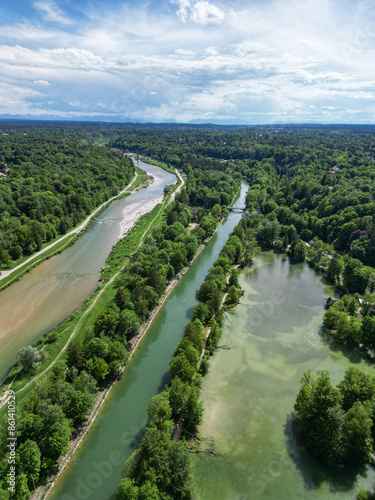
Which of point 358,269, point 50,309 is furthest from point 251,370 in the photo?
point 50,309

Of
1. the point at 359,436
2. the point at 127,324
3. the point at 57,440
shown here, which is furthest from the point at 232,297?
the point at 57,440

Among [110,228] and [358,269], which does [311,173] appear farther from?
[110,228]

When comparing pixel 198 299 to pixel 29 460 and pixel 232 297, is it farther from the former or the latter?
pixel 29 460

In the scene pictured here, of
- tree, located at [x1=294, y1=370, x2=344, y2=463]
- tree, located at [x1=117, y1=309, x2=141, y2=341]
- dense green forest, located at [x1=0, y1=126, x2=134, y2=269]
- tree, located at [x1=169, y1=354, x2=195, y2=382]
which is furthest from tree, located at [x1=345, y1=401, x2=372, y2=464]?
dense green forest, located at [x1=0, y1=126, x2=134, y2=269]

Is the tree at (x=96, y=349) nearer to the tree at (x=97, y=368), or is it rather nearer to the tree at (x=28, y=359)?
the tree at (x=97, y=368)

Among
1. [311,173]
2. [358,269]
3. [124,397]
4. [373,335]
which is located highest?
[311,173]
